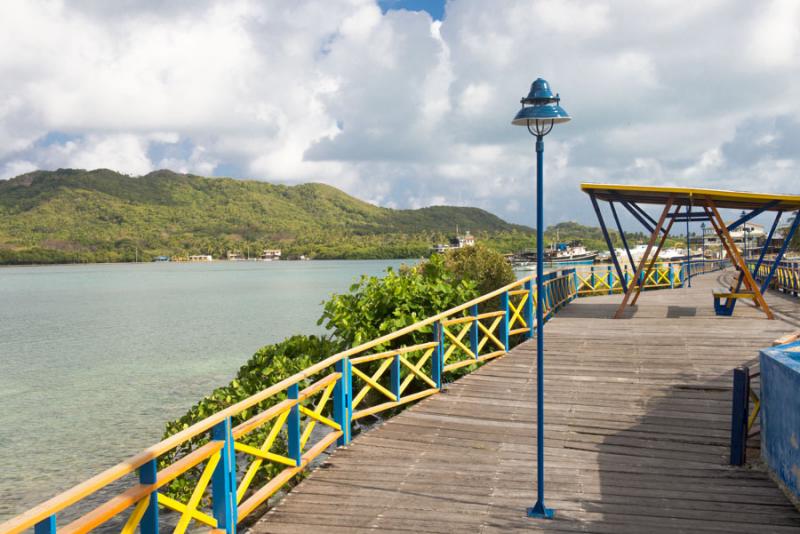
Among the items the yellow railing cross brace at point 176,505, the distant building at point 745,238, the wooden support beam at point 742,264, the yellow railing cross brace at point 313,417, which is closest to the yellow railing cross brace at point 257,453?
the yellow railing cross brace at point 313,417

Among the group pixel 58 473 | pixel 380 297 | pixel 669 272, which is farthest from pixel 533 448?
pixel 669 272

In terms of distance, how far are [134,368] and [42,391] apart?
16.9ft

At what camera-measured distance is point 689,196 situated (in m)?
15.9

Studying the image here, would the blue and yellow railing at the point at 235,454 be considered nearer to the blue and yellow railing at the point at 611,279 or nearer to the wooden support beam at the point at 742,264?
the wooden support beam at the point at 742,264

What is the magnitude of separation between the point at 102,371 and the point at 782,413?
31201 millimetres

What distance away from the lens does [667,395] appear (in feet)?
32.3

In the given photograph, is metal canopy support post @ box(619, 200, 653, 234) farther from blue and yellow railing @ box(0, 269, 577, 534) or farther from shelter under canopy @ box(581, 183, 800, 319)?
blue and yellow railing @ box(0, 269, 577, 534)

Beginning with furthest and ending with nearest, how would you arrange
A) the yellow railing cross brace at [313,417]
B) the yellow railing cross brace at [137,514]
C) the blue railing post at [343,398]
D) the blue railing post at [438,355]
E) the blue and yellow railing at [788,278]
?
the blue and yellow railing at [788,278] → the blue railing post at [438,355] → the blue railing post at [343,398] → the yellow railing cross brace at [313,417] → the yellow railing cross brace at [137,514]

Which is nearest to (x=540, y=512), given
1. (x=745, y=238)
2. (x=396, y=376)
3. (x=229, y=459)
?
(x=229, y=459)

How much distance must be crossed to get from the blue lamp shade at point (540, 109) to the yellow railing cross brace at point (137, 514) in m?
4.38

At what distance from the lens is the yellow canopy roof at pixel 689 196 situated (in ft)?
51.4

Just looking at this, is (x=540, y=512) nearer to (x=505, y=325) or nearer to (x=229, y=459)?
(x=229, y=459)

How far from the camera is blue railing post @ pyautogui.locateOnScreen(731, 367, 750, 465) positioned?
23.4ft

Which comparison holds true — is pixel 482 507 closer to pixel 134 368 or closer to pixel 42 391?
pixel 42 391
